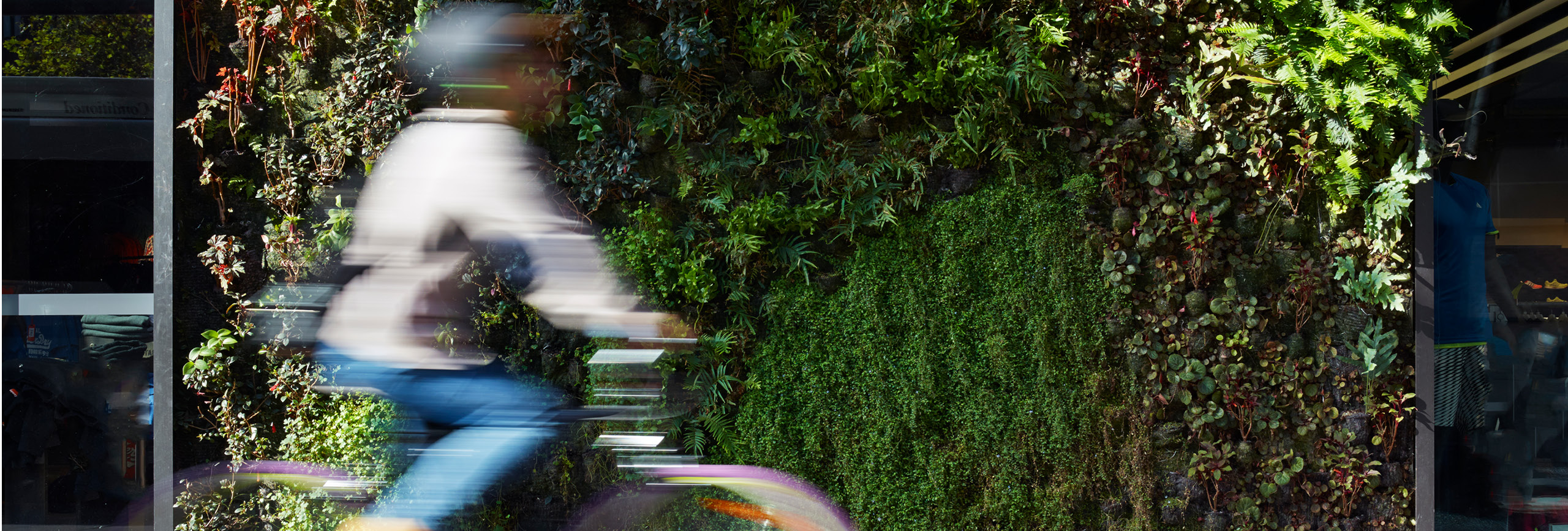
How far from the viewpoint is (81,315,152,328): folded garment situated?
12.4ft

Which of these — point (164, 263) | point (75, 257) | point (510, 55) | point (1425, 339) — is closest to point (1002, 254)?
point (1425, 339)

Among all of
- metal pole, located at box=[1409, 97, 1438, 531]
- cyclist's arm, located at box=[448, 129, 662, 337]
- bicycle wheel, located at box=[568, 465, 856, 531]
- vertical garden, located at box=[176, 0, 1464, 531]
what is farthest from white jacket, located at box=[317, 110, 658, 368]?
metal pole, located at box=[1409, 97, 1438, 531]

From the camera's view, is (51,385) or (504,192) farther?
(51,385)

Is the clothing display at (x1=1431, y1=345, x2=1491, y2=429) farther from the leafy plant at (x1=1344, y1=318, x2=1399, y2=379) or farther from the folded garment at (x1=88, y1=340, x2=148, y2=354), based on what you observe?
the folded garment at (x1=88, y1=340, x2=148, y2=354)

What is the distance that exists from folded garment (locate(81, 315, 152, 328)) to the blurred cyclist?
255cm

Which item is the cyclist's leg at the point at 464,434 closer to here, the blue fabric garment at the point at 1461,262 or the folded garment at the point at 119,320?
the folded garment at the point at 119,320

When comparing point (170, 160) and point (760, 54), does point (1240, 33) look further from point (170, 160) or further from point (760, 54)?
point (170, 160)

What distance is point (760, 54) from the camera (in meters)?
3.33

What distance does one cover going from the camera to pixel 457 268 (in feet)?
7.33

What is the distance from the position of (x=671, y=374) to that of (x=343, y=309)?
58.9 inches

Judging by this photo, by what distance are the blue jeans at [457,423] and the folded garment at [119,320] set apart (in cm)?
242

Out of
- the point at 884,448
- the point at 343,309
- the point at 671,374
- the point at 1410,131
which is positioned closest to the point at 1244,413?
the point at 1410,131

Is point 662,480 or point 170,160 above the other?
point 170,160

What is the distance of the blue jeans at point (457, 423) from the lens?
2246 millimetres
